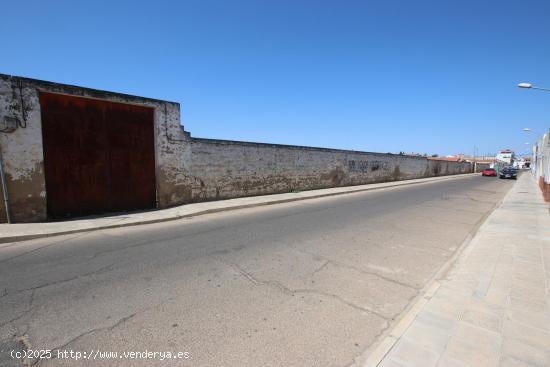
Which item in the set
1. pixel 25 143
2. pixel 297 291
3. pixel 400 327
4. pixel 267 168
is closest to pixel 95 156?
pixel 25 143

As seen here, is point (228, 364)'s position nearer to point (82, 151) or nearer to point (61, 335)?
point (61, 335)

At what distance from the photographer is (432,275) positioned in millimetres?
4707

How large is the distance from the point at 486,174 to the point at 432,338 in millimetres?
53964

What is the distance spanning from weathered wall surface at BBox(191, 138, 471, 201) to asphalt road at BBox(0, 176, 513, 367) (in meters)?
5.05

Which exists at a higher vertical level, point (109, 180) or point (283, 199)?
point (109, 180)

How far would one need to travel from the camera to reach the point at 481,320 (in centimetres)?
326

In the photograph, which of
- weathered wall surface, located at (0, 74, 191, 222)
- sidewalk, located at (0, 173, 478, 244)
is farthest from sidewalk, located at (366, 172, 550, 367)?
weathered wall surface, located at (0, 74, 191, 222)

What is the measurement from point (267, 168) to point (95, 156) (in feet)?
25.7

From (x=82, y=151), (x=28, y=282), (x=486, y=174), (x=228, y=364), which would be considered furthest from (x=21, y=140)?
(x=486, y=174)

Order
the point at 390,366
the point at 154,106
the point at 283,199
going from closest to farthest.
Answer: the point at 390,366 → the point at 154,106 → the point at 283,199

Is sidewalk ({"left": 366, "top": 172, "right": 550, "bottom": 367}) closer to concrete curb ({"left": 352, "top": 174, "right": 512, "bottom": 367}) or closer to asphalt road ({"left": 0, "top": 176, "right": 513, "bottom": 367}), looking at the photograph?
concrete curb ({"left": 352, "top": 174, "right": 512, "bottom": 367})

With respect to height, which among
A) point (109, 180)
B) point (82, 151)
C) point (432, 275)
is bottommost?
point (432, 275)

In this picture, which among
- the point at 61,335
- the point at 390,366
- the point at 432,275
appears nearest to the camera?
the point at 390,366

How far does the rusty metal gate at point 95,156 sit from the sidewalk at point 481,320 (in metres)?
9.12
